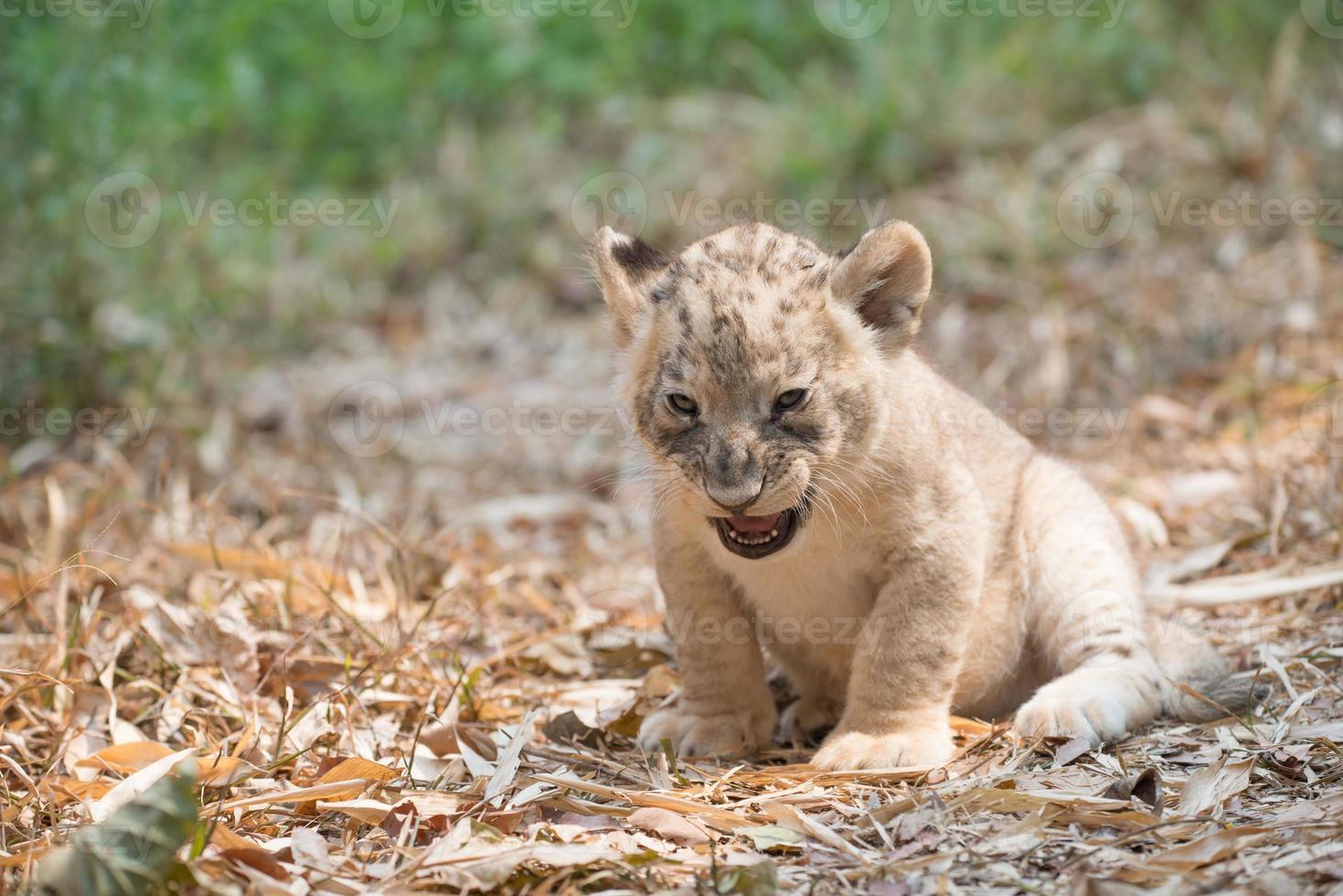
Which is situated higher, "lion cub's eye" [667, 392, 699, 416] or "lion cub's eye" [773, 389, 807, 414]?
"lion cub's eye" [773, 389, 807, 414]

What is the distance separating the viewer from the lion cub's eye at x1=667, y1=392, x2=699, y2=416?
4727 mm

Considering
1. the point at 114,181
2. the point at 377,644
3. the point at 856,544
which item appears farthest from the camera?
the point at 114,181

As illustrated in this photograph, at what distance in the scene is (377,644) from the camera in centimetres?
547

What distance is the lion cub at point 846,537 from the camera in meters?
4.68

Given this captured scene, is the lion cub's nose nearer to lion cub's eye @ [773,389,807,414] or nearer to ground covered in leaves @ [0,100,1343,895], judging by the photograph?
lion cub's eye @ [773,389,807,414]

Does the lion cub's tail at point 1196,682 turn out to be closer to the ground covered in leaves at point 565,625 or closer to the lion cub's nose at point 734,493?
the ground covered in leaves at point 565,625

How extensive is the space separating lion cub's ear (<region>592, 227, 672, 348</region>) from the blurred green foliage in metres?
4.69

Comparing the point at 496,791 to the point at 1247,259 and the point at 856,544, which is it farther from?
the point at 1247,259

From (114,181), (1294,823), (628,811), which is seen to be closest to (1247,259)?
(1294,823)

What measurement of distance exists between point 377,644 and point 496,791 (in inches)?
50.9

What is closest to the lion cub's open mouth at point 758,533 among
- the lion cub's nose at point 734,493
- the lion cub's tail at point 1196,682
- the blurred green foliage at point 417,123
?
the lion cub's nose at point 734,493

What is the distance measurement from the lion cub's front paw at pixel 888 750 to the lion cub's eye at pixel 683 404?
143 centimetres

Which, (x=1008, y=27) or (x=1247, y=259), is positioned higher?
(x=1008, y=27)

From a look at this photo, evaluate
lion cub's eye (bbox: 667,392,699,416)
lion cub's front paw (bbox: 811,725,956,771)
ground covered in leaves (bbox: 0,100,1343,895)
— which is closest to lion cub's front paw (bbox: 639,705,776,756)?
ground covered in leaves (bbox: 0,100,1343,895)
